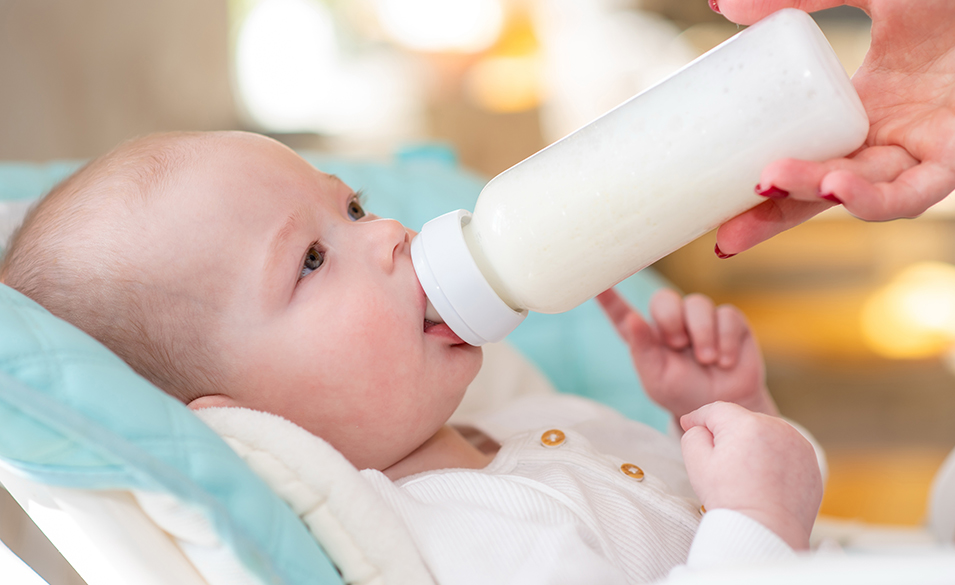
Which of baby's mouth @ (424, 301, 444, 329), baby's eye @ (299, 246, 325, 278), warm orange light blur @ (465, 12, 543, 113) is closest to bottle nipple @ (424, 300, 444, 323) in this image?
baby's mouth @ (424, 301, 444, 329)

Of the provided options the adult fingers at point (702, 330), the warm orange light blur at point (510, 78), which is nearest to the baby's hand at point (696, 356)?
the adult fingers at point (702, 330)

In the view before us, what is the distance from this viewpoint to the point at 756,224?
2.08ft

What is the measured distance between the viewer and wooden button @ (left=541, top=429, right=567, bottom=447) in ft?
2.54

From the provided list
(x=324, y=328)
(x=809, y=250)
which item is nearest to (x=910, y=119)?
(x=324, y=328)

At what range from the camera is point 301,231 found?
2.31ft

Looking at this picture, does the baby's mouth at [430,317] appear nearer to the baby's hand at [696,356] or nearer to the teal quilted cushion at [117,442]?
the teal quilted cushion at [117,442]

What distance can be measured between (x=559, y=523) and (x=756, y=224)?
317 millimetres

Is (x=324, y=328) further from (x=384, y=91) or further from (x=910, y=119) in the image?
(x=384, y=91)

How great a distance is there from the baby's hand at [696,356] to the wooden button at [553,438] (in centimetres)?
23

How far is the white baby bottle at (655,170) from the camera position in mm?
522

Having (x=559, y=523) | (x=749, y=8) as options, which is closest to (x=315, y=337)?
(x=559, y=523)

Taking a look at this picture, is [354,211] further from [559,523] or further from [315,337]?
[559,523]

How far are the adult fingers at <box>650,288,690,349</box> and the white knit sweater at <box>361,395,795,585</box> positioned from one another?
0.82 feet

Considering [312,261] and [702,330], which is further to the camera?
[702,330]
